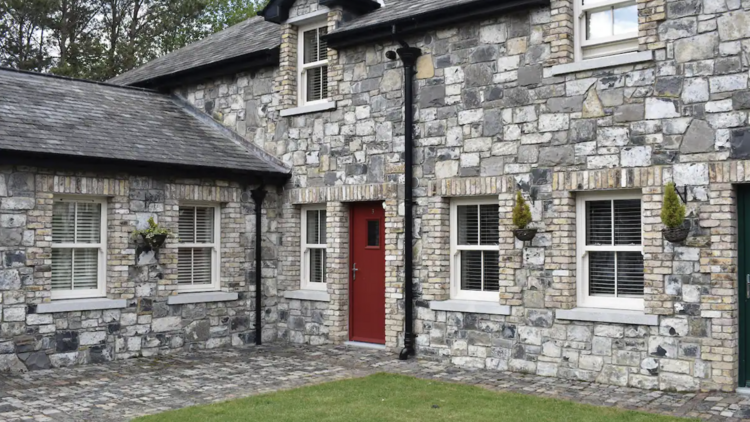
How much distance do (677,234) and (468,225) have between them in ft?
10.5

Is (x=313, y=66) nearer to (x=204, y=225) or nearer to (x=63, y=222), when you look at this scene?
(x=204, y=225)

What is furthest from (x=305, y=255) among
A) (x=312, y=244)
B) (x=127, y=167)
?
(x=127, y=167)

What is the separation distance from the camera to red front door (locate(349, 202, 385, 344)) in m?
12.2

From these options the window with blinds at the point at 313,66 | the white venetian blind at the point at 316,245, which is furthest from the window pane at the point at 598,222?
the window with blinds at the point at 313,66

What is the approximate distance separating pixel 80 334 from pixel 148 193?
234 cm

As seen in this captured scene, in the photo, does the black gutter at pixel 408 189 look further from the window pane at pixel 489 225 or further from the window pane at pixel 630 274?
the window pane at pixel 630 274

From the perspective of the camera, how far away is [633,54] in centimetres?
929

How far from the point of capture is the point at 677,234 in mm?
8695

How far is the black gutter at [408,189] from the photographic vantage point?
37.0 feet

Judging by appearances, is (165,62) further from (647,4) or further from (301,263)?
(647,4)

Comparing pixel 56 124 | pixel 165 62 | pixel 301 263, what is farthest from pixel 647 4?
pixel 165 62

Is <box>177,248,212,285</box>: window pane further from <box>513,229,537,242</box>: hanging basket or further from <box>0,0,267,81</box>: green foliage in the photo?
<box>0,0,267,81</box>: green foliage

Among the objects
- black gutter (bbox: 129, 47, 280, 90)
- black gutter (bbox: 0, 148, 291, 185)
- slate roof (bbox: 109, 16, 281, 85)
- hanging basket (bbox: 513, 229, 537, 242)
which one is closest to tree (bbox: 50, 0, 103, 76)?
slate roof (bbox: 109, 16, 281, 85)

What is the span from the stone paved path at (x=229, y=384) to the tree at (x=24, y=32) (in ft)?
64.1
